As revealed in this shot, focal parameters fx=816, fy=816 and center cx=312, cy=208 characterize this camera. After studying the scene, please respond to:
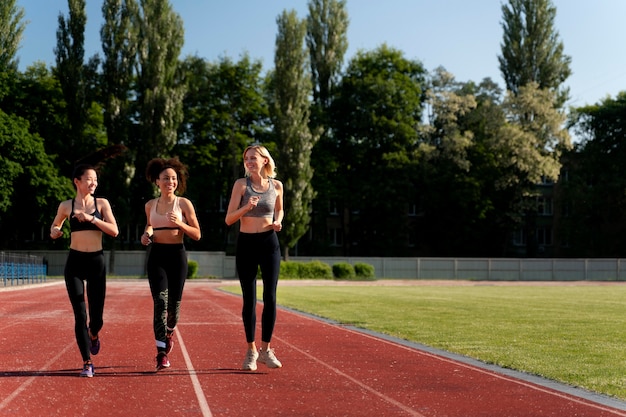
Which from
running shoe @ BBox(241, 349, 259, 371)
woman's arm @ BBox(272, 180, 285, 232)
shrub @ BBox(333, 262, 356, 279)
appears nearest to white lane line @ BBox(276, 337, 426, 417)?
running shoe @ BBox(241, 349, 259, 371)

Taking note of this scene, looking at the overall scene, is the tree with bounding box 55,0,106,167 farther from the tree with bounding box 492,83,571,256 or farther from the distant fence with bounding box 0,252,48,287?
the tree with bounding box 492,83,571,256

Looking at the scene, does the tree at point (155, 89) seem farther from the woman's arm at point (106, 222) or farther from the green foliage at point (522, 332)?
the woman's arm at point (106, 222)

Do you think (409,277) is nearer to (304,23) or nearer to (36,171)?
(304,23)

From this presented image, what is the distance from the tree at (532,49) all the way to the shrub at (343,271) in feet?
66.3

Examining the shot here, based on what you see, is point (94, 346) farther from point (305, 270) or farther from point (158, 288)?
point (305, 270)

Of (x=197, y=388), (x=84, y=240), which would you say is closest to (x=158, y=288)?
(x=84, y=240)

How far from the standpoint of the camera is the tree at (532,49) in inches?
2458

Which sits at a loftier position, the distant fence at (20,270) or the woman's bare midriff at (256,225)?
the woman's bare midriff at (256,225)

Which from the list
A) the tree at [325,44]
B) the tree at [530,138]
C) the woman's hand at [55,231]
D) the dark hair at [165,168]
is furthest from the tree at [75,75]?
the woman's hand at [55,231]

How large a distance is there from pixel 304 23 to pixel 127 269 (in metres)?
20.2

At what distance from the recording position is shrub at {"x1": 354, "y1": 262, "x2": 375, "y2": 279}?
176ft

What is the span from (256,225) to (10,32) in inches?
2043

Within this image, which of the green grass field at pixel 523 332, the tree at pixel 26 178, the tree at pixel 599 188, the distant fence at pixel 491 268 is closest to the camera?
the green grass field at pixel 523 332

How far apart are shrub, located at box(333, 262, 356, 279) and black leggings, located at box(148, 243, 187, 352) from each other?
4479cm
